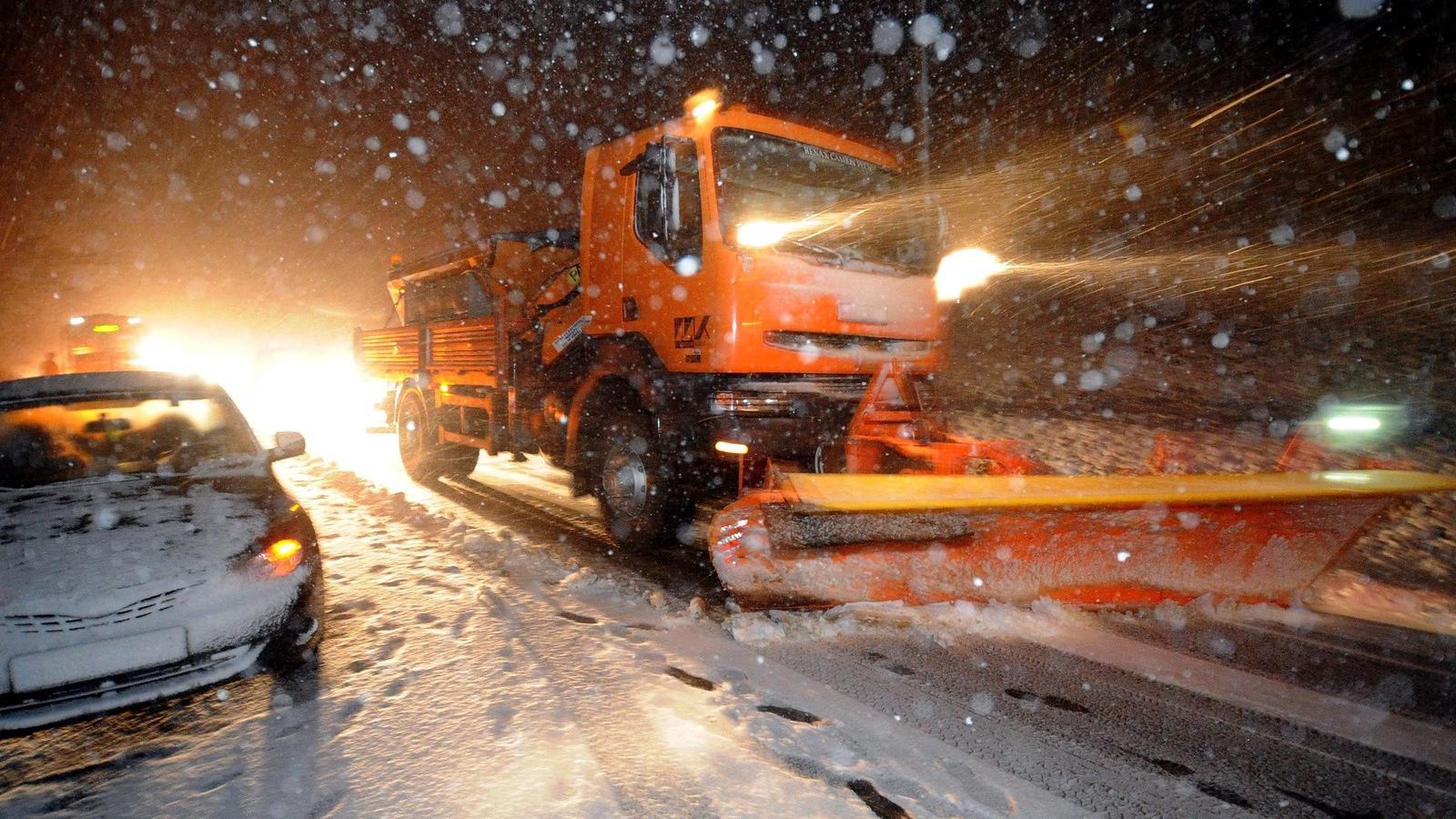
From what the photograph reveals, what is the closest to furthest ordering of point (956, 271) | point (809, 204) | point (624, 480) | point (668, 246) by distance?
point (668, 246) → point (809, 204) → point (624, 480) → point (956, 271)

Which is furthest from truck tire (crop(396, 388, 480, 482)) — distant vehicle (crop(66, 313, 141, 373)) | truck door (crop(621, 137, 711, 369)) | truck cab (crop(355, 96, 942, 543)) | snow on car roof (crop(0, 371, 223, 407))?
distant vehicle (crop(66, 313, 141, 373))

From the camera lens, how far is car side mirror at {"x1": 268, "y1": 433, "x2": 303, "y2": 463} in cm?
434

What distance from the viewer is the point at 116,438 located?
409 centimetres

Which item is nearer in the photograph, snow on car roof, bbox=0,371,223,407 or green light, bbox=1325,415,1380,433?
snow on car roof, bbox=0,371,223,407

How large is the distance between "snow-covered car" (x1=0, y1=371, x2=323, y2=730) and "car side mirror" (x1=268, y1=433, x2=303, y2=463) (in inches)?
0.4

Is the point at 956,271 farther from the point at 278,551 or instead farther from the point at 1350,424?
the point at 278,551

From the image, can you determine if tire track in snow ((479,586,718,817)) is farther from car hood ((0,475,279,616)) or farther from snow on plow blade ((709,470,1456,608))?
car hood ((0,475,279,616))

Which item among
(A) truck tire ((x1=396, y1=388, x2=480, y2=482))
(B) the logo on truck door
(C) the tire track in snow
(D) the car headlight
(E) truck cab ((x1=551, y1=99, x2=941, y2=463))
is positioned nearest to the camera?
(C) the tire track in snow

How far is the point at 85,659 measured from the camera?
2.74 metres

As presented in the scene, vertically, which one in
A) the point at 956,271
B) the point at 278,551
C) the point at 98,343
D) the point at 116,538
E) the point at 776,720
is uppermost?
the point at 98,343

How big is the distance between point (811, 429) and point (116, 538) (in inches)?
144

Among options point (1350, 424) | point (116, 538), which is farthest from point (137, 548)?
point (1350, 424)

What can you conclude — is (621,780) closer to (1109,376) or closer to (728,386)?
(728,386)

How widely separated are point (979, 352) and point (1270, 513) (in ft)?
42.5
